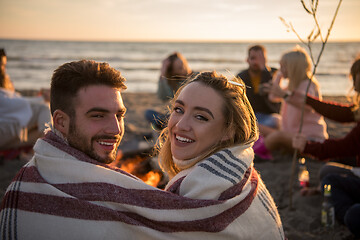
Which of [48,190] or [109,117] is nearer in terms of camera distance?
[48,190]

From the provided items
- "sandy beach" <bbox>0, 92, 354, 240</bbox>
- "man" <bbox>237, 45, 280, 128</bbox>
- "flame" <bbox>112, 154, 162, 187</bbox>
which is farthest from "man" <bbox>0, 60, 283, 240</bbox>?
"man" <bbox>237, 45, 280, 128</bbox>

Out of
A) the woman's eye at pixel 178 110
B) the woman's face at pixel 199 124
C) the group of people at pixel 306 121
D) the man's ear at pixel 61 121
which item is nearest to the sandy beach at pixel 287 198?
the group of people at pixel 306 121

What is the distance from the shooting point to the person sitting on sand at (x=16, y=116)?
238 inches

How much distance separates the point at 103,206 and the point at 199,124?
2.77 ft

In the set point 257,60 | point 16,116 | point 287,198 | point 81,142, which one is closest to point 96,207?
point 81,142

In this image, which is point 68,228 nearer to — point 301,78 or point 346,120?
point 346,120

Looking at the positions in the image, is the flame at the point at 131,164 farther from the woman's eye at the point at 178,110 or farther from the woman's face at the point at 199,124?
the woman's face at the point at 199,124

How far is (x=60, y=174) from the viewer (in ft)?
6.16

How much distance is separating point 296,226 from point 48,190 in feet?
10.6

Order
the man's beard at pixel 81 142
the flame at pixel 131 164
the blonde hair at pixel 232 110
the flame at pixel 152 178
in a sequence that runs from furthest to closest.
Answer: the flame at pixel 131 164 → the flame at pixel 152 178 → the blonde hair at pixel 232 110 → the man's beard at pixel 81 142

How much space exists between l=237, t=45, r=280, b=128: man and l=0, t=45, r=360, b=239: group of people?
5.16 meters

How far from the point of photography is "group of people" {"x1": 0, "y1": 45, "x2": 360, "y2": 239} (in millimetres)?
1790

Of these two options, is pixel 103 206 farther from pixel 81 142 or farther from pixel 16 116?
pixel 16 116

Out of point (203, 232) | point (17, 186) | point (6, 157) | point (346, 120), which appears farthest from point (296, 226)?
point (6, 157)
